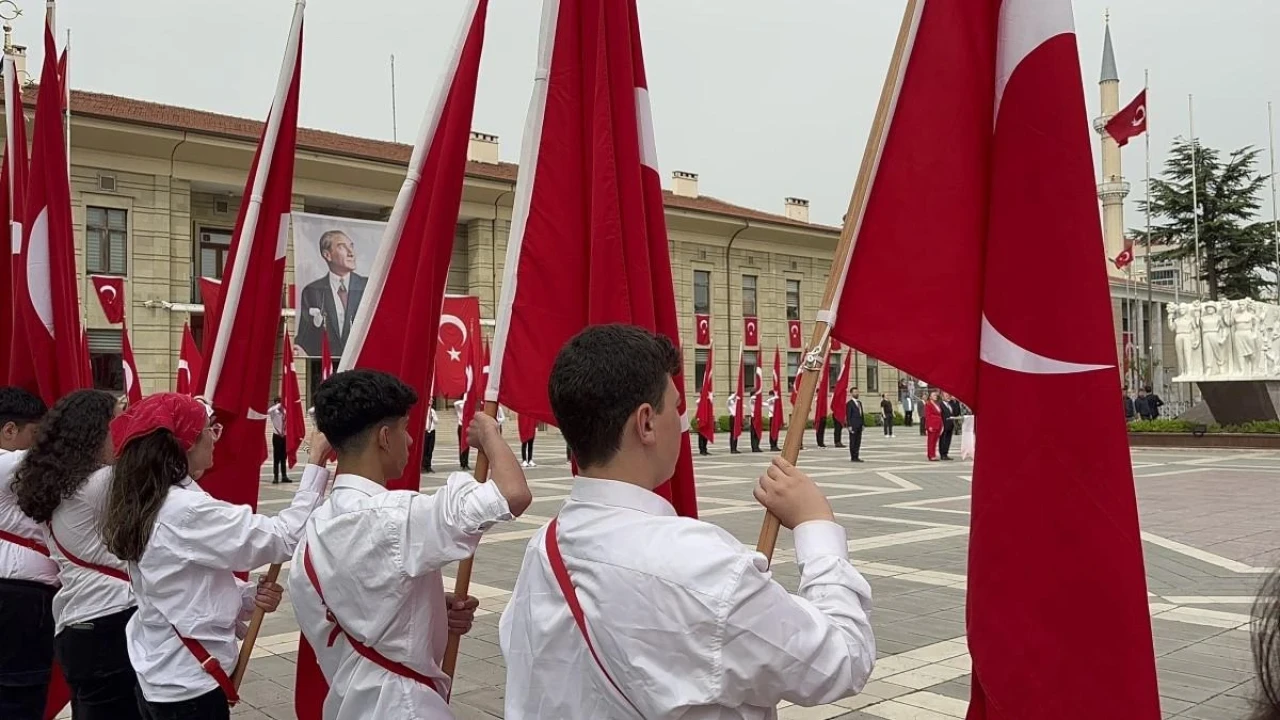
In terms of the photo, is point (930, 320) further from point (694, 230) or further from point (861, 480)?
point (694, 230)

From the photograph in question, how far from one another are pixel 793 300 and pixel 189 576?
138 feet

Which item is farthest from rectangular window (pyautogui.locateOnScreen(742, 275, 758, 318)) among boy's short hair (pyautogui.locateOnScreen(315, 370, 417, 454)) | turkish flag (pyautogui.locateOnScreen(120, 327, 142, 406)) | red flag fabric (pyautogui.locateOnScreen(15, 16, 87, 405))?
boy's short hair (pyautogui.locateOnScreen(315, 370, 417, 454))

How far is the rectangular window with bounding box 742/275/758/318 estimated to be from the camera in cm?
4181

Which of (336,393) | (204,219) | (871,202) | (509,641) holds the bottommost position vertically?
(509,641)

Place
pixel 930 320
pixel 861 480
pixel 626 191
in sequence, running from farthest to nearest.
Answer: pixel 861 480, pixel 626 191, pixel 930 320

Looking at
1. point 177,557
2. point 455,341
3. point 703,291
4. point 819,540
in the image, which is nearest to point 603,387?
point 819,540

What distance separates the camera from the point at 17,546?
381 cm

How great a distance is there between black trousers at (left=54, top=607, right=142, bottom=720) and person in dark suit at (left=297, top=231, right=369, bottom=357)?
32.6 feet

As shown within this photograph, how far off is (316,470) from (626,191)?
138 centimetres

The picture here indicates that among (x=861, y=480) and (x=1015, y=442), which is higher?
(x=1015, y=442)

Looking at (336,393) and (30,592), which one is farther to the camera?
(30,592)

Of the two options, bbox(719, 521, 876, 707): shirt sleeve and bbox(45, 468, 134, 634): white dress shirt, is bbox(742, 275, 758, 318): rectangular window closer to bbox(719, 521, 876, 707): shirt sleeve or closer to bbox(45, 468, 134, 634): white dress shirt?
bbox(45, 468, 134, 634): white dress shirt

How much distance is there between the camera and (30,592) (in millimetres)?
3818

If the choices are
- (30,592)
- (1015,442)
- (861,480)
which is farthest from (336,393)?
(861,480)
